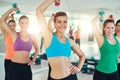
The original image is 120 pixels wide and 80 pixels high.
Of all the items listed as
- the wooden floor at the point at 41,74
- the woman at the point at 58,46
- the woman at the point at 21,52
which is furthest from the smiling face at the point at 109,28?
the wooden floor at the point at 41,74

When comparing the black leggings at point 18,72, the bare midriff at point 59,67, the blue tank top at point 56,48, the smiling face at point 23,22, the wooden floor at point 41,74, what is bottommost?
the wooden floor at point 41,74

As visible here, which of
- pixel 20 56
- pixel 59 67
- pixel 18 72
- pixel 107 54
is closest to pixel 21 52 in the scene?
pixel 20 56

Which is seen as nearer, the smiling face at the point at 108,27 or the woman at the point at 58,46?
the woman at the point at 58,46

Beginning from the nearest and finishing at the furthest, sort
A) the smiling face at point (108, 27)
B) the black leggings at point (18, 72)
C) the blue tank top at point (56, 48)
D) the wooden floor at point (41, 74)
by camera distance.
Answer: the blue tank top at point (56, 48) < the smiling face at point (108, 27) < the black leggings at point (18, 72) < the wooden floor at point (41, 74)

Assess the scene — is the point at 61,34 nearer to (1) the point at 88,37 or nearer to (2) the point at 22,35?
(2) the point at 22,35

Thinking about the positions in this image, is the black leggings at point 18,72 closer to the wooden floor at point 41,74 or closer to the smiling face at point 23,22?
the smiling face at point 23,22

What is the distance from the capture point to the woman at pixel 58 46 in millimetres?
1826

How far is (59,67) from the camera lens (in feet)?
6.14

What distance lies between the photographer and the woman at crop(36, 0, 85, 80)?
183cm

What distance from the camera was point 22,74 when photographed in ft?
8.38

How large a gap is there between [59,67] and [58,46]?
20 cm

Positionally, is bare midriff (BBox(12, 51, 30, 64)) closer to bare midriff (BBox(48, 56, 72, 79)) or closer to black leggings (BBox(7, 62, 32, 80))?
black leggings (BBox(7, 62, 32, 80))

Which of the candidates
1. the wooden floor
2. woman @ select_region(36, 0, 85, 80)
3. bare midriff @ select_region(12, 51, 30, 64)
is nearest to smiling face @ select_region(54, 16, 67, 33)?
woman @ select_region(36, 0, 85, 80)

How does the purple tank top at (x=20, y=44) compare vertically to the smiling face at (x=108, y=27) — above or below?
below
